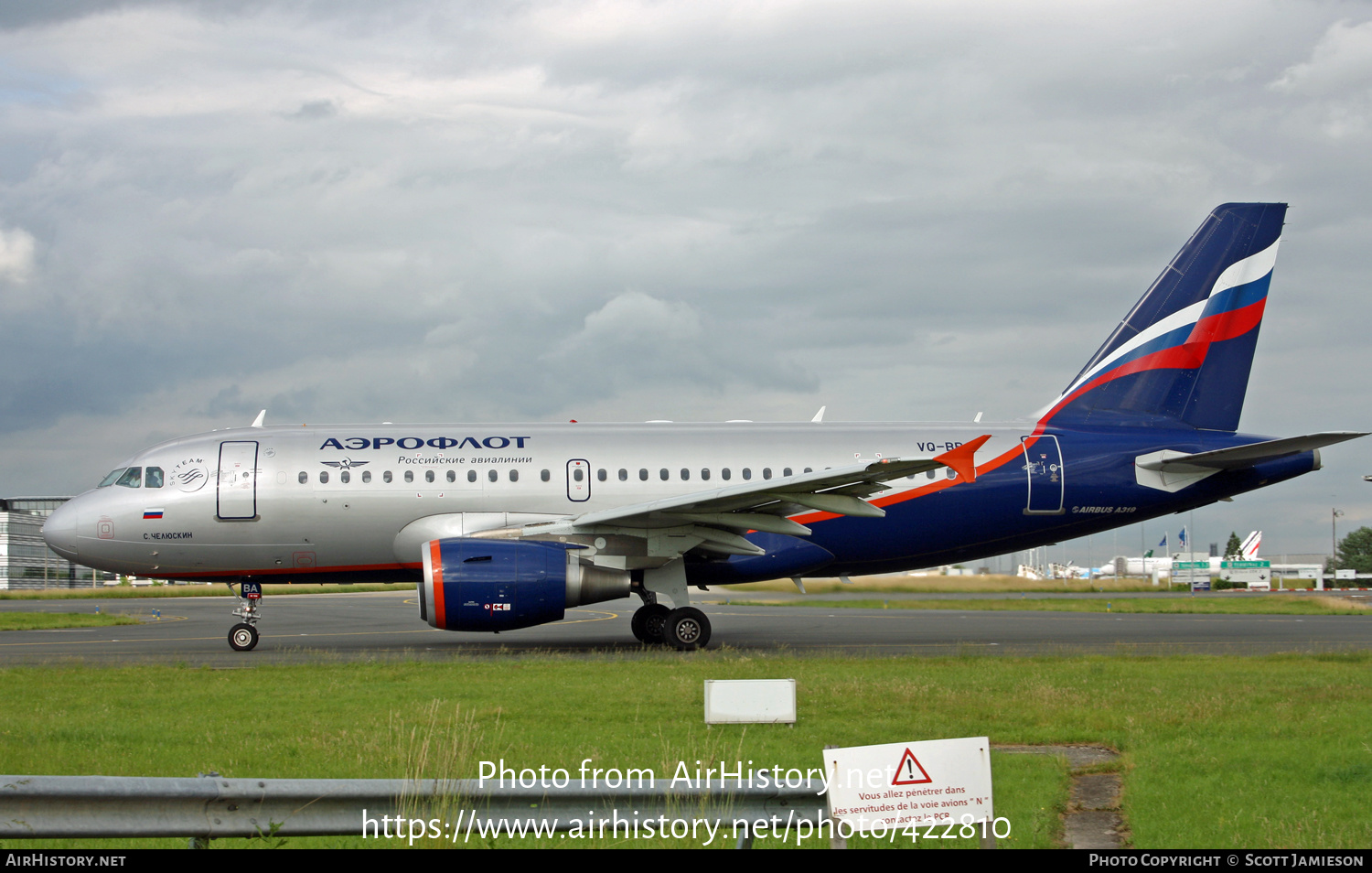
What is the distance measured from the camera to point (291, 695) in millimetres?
11797

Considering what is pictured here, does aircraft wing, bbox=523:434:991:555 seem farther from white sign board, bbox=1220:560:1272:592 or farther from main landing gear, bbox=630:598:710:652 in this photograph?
white sign board, bbox=1220:560:1272:592

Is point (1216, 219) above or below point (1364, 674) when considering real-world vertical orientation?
above

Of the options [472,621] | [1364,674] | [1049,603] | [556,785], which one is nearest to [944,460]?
[1364,674]

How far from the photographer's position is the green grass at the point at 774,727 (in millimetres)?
7008

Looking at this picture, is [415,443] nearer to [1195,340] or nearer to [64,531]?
[64,531]

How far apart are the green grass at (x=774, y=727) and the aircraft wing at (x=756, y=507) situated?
2.58 m

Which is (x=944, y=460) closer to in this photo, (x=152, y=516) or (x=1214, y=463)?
(x=1214, y=463)

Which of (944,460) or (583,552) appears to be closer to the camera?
(944,460)

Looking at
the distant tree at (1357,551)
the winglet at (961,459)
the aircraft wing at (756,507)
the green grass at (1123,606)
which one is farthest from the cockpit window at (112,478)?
the distant tree at (1357,551)

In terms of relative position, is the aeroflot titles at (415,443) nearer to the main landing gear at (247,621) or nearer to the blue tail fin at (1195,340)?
the main landing gear at (247,621)

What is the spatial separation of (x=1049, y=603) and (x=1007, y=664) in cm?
2038

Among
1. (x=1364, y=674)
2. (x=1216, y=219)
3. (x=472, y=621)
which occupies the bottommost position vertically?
(x=1364, y=674)

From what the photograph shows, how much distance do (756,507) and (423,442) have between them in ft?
19.9

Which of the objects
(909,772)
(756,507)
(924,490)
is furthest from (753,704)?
(924,490)
